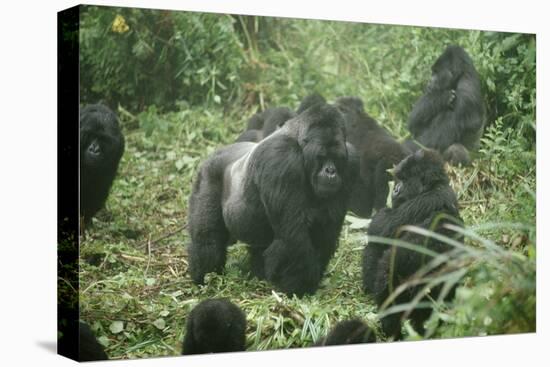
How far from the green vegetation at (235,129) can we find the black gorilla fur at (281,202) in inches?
3.7

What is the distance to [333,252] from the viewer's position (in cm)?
518

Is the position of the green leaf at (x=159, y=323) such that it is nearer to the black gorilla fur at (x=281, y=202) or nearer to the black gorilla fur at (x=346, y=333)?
the black gorilla fur at (x=281, y=202)

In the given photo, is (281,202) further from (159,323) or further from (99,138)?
(99,138)

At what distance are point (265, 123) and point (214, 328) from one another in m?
1.44

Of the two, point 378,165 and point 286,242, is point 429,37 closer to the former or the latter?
point 378,165

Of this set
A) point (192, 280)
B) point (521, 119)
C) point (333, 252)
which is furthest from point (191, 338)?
point (521, 119)

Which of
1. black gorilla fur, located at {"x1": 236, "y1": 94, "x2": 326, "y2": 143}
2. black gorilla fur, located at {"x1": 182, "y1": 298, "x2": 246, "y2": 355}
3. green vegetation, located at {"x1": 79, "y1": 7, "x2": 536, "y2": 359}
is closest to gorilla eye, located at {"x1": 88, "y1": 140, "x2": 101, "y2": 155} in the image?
green vegetation, located at {"x1": 79, "y1": 7, "x2": 536, "y2": 359}

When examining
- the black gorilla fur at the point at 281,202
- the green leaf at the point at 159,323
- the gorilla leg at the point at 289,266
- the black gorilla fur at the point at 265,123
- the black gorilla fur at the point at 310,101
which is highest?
the black gorilla fur at the point at 310,101

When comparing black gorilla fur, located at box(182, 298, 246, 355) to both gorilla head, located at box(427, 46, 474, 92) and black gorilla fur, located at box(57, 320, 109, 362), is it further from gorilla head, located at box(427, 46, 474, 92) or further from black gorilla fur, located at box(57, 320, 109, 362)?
gorilla head, located at box(427, 46, 474, 92)

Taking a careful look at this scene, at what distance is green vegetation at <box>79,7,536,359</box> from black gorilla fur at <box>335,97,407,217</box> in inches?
4.0

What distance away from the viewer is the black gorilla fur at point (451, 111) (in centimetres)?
568

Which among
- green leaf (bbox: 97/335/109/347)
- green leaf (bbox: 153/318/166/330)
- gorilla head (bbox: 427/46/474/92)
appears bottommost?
green leaf (bbox: 97/335/109/347)

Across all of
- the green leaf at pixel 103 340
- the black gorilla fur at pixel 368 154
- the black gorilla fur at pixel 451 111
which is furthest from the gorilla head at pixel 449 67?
the green leaf at pixel 103 340

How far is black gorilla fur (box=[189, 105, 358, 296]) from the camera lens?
4934 mm
